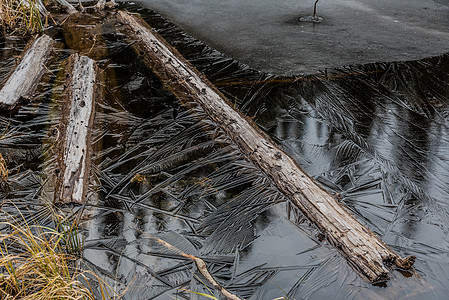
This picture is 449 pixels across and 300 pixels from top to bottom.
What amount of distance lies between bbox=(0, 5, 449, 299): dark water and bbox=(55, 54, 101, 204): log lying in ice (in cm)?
11

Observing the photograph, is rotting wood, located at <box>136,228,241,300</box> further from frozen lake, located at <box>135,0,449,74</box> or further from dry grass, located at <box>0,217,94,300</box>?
frozen lake, located at <box>135,0,449,74</box>

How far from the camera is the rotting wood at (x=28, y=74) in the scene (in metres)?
3.98

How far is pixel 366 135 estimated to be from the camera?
3.59m

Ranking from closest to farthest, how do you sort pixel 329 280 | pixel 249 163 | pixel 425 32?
pixel 329 280 → pixel 249 163 → pixel 425 32

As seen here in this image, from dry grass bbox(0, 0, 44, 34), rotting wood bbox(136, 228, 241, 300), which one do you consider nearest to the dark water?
rotting wood bbox(136, 228, 241, 300)

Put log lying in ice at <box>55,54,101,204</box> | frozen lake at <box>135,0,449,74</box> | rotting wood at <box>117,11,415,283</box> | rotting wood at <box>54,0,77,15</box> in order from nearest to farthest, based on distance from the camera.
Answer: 1. rotting wood at <box>117,11,415,283</box>
2. log lying in ice at <box>55,54,101,204</box>
3. frozen lake at <box>135,0,449,74</box>
4. rotting wood at <box>54,0,77,15</box>

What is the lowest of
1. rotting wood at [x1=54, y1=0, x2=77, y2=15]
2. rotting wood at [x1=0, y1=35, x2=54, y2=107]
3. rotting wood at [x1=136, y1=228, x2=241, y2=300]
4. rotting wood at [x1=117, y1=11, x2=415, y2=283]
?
rotting wood at [x1=136, y1=228, x2=241, y2=300]

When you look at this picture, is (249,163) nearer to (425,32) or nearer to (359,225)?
(359,225)

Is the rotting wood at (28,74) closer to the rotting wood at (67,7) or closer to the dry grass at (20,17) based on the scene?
the dry grass at (20,17)

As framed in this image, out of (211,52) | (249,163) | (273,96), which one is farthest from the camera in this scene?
(211,52)

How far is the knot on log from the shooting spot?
7.45 ft

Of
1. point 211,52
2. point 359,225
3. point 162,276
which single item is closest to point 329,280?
point 359,225

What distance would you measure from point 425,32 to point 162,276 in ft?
15.8

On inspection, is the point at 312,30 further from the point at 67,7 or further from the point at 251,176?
the point at 67,7
